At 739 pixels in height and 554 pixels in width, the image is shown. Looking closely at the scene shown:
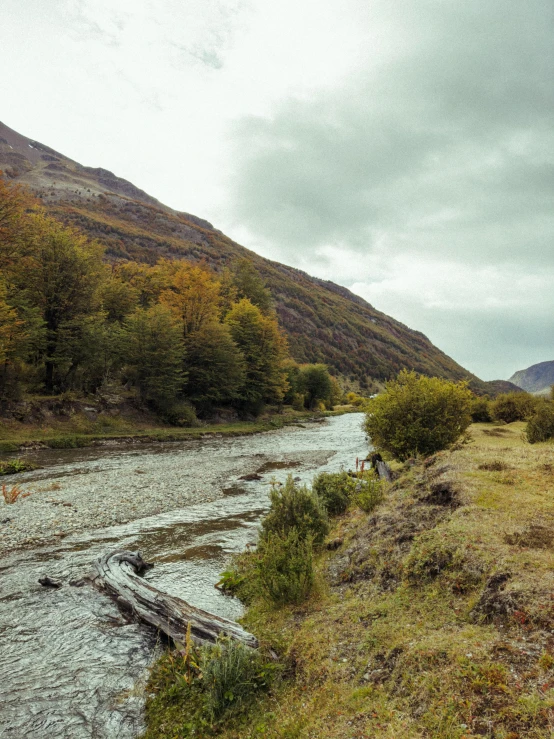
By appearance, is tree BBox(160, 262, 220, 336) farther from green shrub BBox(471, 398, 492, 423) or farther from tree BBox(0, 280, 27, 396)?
green shrub BBox(471, 398, 492, 423)

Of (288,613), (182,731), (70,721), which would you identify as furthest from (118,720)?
(288,613)

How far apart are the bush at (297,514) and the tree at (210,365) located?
120 feet

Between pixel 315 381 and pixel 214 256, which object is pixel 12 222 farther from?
pixel 214 256

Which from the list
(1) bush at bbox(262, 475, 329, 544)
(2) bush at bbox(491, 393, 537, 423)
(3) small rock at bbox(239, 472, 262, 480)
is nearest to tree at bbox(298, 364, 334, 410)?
(2) bush at bbox(491, 393, 537, 423)

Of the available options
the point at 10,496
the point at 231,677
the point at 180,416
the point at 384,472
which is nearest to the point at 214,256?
the point at 180,416

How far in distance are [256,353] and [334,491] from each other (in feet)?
144

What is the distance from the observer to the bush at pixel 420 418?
60.0ft

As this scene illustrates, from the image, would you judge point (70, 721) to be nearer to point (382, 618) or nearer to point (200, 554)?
point (382, 618)

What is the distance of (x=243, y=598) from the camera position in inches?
353

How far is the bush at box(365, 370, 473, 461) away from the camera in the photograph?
1828cm

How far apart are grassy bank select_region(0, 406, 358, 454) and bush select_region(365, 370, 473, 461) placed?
22604mm

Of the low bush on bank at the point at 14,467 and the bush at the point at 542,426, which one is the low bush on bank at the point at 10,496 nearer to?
the low bush on bank at the point at 14,467

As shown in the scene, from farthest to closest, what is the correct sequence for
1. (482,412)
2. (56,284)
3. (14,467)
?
(482,412) → (56,284) → (14,467)

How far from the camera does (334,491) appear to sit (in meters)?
15.1
